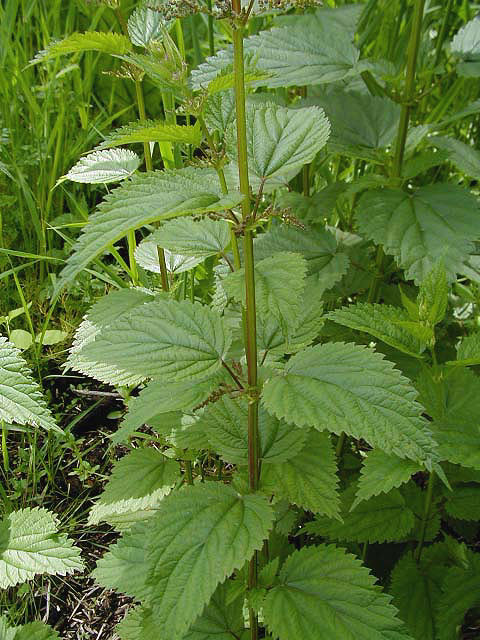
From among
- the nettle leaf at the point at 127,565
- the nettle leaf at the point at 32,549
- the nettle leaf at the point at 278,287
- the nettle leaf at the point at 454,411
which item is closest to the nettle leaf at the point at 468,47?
the nettle leaf at the point at 454,411

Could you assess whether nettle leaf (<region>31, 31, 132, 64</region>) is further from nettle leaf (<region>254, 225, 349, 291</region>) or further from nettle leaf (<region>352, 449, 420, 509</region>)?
nettle leaf (<region>352, 449, 420, 509</region>)

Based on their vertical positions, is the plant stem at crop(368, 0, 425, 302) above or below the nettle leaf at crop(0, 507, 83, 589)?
above

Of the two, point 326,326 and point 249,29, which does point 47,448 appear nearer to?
point 326,326

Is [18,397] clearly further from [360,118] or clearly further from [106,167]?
[360,118]

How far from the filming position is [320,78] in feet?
6.11

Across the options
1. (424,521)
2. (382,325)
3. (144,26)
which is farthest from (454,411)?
(144,26)

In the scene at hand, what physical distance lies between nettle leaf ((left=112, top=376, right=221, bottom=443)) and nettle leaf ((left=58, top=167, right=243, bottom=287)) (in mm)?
307

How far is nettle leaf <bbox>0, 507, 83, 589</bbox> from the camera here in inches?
63.9

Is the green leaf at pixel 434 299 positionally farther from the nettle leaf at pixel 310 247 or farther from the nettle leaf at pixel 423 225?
the nettle leaf at pixel 310 247

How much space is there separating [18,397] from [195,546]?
598mm

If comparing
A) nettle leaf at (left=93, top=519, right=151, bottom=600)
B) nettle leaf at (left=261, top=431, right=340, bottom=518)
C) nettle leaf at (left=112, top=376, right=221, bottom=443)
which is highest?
nettle leaf at (left=112, top=376, right=221, bottom=443)

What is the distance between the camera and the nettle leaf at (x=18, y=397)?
1.52 meters

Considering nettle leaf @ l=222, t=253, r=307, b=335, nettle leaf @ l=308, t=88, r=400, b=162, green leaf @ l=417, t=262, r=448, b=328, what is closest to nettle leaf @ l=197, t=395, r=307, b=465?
nettle leaf @ l=222, t=253, r=307, b=335

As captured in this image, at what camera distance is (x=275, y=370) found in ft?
4.24
